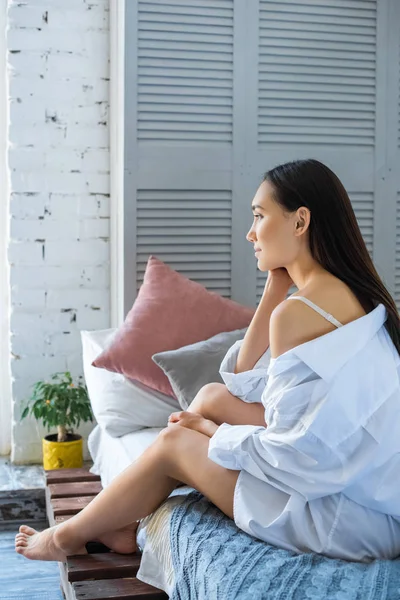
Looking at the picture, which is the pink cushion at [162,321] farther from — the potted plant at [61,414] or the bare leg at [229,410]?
the bare leg at [229,410]

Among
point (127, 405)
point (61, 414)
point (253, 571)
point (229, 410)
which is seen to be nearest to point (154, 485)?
point (229, 410)

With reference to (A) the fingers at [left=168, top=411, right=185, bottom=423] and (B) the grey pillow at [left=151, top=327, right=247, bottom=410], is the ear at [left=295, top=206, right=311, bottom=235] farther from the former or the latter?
(B) the grey pillow at [left=151, top=327, right=247, bottom=410]

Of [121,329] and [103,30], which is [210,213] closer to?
[121,329]

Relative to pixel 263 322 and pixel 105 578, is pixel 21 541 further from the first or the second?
pixel 263 322

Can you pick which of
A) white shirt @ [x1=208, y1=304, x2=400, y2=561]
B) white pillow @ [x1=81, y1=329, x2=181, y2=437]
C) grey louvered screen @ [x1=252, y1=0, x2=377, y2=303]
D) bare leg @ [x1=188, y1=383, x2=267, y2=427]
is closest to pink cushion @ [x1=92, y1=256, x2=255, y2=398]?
white pillow @ [x1=81, y1=329, x2=181, y2=437]

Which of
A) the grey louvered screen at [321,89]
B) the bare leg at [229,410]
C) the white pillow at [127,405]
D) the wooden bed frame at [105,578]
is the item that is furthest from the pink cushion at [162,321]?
the wooden bed frame at [105,578]

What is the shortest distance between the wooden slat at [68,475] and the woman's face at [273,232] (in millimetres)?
1454

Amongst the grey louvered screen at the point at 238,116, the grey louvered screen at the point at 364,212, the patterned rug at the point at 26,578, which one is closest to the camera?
the patterned rug at the point at 26,578

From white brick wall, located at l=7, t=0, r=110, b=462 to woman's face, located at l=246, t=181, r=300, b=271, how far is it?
1.64 meters

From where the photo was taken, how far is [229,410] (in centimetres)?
214

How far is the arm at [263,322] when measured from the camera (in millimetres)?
2201

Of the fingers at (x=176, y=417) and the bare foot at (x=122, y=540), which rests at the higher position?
the fingers at (x=176, y=417)

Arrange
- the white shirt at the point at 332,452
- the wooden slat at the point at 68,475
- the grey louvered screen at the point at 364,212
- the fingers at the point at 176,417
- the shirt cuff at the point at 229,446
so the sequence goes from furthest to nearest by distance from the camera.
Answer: the grey louvered screen at the point at 364,212
the wooden slat at the point at 68,475
the fingers at the point at 176,417
the shirt cuff at the point at 229,446
the white shirt at the point at 332,452

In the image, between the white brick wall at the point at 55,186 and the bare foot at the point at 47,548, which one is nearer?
the bare foot at the point at 47,548
